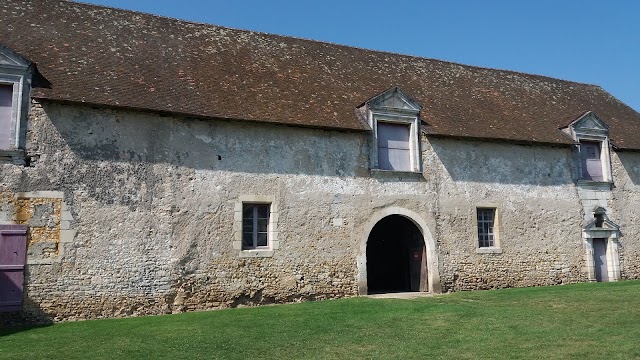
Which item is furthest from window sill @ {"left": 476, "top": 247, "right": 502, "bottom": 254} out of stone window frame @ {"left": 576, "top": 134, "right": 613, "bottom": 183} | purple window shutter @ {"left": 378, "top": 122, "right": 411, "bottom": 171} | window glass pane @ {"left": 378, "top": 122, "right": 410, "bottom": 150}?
stone window frame @ {"left": 576, "top": 134, "right": 613, "bottom": 183}

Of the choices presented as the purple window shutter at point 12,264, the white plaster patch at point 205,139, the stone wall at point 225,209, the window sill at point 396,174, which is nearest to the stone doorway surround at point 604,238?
the stone wall at point 225,209

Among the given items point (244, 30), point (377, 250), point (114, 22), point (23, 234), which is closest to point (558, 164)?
point (377, 250)

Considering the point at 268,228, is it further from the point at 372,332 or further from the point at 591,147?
the point at 591,147

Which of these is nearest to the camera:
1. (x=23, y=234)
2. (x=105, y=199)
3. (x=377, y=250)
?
(x=23, y=234)

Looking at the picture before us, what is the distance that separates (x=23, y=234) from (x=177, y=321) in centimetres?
347

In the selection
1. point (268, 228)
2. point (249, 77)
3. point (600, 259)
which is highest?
point (249, 77)

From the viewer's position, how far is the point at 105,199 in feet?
37.0

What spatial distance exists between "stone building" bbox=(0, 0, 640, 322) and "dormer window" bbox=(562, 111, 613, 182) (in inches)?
2.0

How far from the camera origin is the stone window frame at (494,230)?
48.0 ft

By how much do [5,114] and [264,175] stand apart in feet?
17.8

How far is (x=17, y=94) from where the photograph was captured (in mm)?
10875

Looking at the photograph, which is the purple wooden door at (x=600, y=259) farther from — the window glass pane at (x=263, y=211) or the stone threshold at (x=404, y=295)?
the window glass pane at (x=263, y=211)

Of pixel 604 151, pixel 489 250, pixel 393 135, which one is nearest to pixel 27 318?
pixel 393 135

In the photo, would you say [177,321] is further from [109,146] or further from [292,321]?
[109,146]
